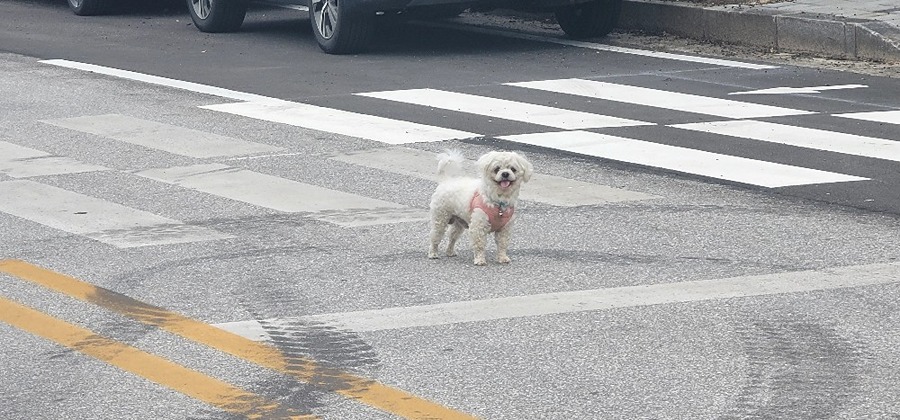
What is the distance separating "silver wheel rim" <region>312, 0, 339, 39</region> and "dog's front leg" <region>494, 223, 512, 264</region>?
8.30 m

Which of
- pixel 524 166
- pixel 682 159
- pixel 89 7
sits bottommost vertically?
pixel 89 7

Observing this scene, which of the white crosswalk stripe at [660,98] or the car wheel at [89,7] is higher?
the white crosswalk stripe at [660,98]

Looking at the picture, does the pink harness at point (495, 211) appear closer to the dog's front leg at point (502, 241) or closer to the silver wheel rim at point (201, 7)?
the dog's front leg at point (502, 241)

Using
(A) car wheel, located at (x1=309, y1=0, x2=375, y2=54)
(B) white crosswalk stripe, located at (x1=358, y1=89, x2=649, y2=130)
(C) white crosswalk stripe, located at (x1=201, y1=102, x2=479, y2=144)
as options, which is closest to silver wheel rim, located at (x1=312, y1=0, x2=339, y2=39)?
(A) car wheel, located at (x1=309, y1=0, x2=375, y2=54)

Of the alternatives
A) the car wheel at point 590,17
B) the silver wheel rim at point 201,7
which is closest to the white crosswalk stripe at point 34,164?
the car wheel at point 590,17

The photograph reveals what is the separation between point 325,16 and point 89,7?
5.49 meters

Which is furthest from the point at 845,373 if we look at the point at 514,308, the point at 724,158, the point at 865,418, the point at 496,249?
the point at 724,158

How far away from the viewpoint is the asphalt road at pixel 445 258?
576cm

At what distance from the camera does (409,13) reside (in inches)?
599

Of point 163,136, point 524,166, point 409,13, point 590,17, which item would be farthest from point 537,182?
point 590,17

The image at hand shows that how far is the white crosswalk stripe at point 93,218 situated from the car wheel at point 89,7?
1082cm

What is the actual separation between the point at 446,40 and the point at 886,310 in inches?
414

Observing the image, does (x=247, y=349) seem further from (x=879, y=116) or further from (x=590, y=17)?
(x=590, y=17)

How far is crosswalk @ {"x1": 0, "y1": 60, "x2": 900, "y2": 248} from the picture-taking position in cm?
896
